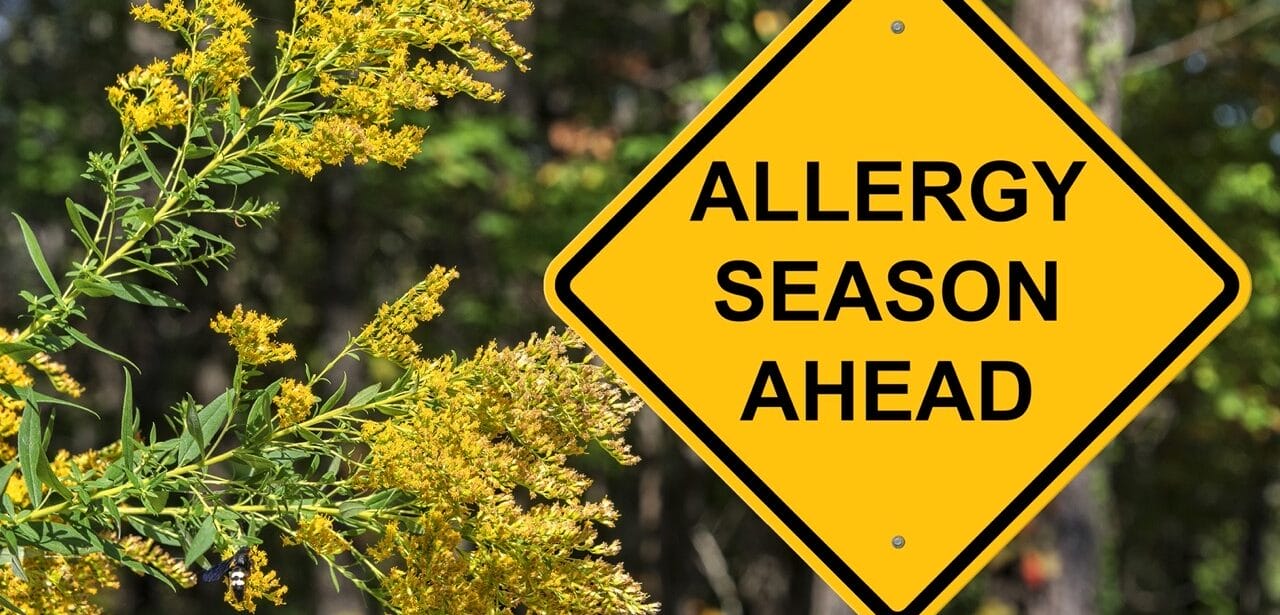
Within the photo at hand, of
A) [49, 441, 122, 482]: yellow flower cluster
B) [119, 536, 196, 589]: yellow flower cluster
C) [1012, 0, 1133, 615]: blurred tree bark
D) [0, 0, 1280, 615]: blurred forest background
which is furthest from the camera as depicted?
[0, 0, 1280, 615]: blurred forest background

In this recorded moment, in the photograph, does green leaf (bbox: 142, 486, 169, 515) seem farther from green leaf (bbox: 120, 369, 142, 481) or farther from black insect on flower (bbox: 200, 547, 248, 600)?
black insect on flower (bbox: 200, 547, 248, 600)

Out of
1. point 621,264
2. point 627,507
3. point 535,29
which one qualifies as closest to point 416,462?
point 621,264

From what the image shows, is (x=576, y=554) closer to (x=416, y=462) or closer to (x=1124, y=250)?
(x=416, y=462)

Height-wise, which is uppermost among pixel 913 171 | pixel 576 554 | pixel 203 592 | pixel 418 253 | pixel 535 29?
pixel 913 171

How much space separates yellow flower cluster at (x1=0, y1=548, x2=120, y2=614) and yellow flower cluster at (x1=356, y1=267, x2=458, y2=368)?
0.69 m

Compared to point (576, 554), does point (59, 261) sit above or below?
below

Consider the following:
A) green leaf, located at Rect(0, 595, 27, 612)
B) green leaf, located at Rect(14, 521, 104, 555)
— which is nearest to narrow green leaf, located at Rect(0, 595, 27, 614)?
green leaf, located at Rect(0, 595, 27, 612)

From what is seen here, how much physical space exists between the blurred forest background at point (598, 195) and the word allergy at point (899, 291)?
7137mm

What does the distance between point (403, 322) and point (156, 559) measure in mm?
658

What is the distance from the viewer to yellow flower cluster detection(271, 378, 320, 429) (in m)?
3.27

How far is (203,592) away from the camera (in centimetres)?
2917

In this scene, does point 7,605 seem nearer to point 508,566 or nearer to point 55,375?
point 55,375

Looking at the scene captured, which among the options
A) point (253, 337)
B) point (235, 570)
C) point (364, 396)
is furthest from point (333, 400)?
point (235, 570)

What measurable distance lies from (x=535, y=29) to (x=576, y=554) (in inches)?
662
